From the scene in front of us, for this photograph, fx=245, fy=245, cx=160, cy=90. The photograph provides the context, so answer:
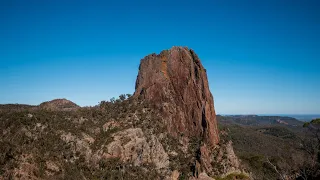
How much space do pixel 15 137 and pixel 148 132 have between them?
884 inches

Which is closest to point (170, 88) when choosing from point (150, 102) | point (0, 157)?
point (150, 102)

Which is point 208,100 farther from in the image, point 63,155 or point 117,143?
point 63,155

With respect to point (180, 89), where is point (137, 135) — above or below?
below

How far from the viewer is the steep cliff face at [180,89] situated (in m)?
55.3

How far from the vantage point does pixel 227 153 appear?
55.9 m

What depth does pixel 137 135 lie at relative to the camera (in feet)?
143

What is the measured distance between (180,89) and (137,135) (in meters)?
18.2

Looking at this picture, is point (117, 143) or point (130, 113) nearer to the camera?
point (117, 143)

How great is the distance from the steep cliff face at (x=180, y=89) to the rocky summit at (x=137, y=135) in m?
0.22

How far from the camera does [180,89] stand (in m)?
57.3

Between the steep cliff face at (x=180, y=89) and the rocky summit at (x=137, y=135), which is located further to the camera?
the steep cliff face at (x=180, y=89)

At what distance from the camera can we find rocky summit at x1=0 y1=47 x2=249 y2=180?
109 feet

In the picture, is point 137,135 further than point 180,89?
No

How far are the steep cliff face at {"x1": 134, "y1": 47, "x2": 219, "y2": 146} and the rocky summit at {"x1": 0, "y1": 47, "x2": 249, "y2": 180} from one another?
22cm
